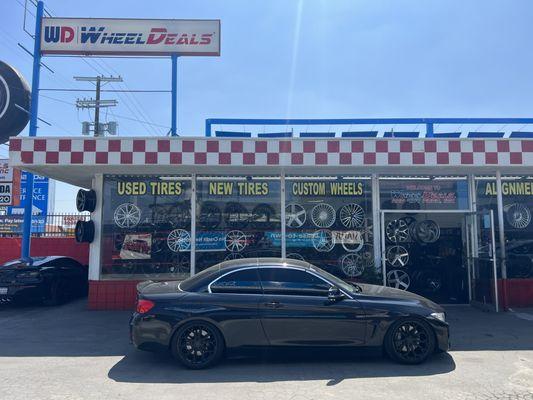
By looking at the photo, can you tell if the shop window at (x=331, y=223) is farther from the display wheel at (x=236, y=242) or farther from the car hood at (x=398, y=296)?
the car hood at (x=398, y=296)

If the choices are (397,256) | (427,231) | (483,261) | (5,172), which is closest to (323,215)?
(397,256)

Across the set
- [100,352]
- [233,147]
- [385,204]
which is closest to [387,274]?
[385,204]

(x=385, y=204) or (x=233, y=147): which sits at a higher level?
(x=233, y=147)

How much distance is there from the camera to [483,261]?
9.74 metres

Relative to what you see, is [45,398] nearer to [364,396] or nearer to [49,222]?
[364,396]

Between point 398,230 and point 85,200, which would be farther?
point 398,230

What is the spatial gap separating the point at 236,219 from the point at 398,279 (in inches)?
151

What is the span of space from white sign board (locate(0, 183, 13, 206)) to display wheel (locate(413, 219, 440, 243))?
1082 cm

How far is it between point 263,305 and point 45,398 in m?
2.54

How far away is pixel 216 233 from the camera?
1002 cm

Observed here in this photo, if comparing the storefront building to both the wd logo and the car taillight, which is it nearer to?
the car taillight

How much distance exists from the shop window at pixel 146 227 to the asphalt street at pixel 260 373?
8.56 ft

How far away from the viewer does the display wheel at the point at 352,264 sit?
9891 mm

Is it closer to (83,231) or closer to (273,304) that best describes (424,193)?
(273,304)
